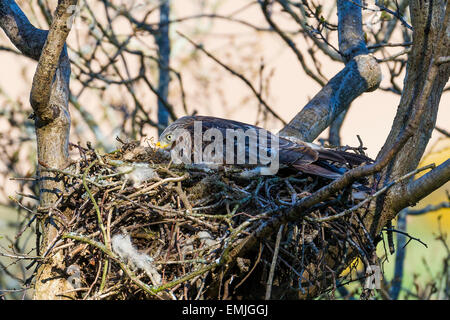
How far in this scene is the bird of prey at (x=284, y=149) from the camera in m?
3.90

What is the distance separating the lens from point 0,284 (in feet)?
25.9

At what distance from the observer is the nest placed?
324 centimetres

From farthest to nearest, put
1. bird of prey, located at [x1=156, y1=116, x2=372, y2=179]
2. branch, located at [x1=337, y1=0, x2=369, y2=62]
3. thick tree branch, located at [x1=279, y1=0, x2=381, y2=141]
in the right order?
branch, located at [x1=337, y1=0, x2=369, y2=62] < thick tree branch, located at [x1=279, y1=0, x2=381, y2=141] < bird of prey, located at [x1=156, y1=116, x2=372, y2=179]

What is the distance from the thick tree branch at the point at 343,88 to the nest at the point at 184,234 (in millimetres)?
997

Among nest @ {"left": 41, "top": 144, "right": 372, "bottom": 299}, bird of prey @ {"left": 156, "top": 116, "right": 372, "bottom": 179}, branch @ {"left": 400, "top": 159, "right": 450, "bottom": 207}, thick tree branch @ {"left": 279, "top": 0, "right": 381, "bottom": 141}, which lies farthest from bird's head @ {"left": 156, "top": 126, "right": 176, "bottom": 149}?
branch @ {"left": 400, "top": 159, "right": 450, "bottom": 207}

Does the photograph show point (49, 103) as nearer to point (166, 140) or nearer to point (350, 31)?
point (166, 140)

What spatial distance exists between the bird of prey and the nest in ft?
0.50

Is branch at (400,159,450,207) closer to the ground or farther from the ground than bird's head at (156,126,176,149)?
closer to the ground

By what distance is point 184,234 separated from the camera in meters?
3.51

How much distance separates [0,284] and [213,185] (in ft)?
18.2

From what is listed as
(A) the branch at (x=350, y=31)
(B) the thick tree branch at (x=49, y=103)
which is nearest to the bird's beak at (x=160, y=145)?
(B) the thick tree branch at (x=49, y=103)

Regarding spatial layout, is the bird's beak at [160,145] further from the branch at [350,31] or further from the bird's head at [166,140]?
the branch at [350,31]

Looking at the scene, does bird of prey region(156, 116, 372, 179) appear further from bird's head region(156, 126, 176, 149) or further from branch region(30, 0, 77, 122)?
A: branch region(30, 0, 77, 122)
